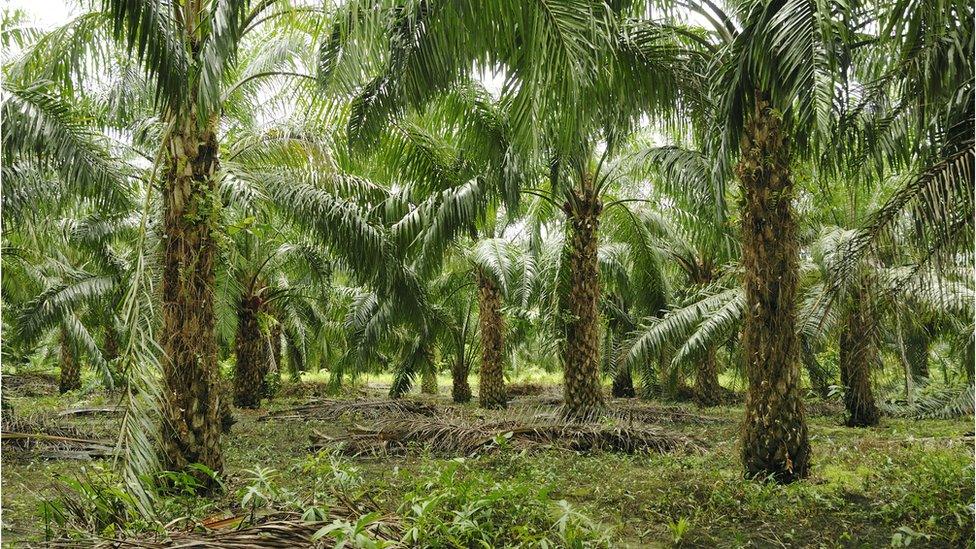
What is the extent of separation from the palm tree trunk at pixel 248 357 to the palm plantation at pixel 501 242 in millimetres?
1105

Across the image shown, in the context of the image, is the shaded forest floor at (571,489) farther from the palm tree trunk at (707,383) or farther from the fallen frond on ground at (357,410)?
the palm tree trunk at (707,383)

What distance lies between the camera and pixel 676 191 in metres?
9.98

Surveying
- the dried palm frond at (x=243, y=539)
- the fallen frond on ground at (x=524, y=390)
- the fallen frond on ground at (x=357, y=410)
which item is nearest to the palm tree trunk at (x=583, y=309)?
the fallen frond on ground at (x=357, y=410)

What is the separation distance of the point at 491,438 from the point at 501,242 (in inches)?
232

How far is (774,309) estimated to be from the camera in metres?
6.20

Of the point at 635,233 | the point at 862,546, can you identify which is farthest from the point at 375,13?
the point at 635,233

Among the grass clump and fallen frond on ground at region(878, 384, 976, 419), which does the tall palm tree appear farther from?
fallen frond on ground at region(878, 384, 976, 419)

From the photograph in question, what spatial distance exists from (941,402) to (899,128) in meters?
8.03

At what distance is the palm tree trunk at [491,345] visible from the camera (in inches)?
579

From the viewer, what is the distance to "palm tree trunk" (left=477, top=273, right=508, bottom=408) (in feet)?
48.3

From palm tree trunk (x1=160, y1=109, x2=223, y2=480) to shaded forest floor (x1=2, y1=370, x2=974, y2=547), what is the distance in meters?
0.52

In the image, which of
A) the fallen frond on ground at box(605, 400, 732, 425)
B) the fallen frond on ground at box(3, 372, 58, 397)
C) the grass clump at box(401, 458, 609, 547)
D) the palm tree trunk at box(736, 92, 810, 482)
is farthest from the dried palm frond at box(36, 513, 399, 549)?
the fallen frond on ground at box(3, 372, 58, 397)

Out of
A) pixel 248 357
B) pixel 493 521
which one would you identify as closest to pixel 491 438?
pixel 493 521

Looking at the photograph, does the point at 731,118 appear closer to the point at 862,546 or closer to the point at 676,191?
the point at 862,546
